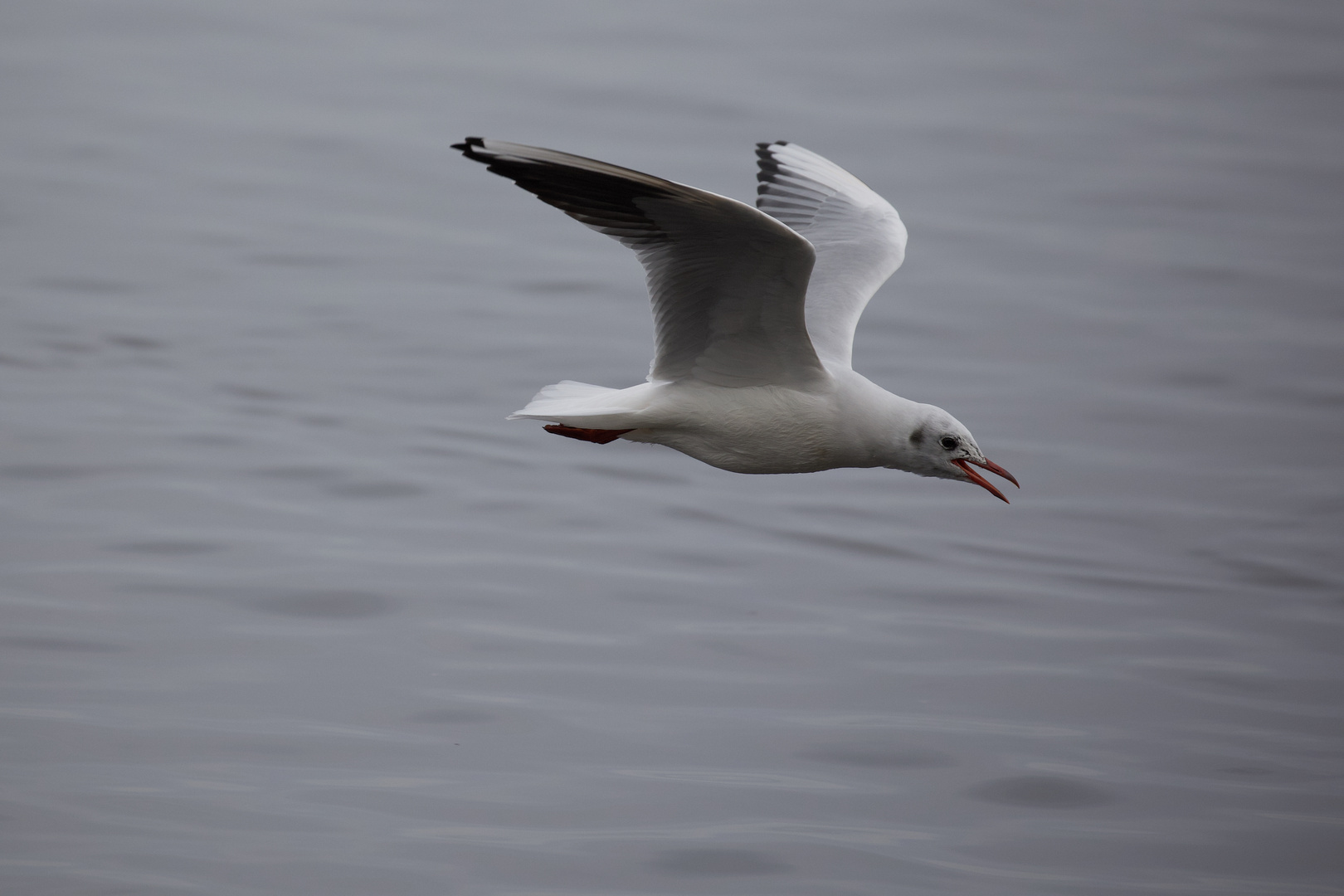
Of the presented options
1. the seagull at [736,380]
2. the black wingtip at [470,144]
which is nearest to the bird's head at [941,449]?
the seagull at [736,380]

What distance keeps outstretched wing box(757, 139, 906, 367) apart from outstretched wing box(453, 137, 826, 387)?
897 millimetres

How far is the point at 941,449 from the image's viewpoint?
6.47 meters

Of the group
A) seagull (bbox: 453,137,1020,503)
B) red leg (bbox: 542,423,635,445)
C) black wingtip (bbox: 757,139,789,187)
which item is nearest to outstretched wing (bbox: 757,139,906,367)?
black wingtip (bbox: 757,139,789,187)

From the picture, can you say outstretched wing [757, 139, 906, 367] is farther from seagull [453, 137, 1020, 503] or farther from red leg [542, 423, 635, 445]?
red leg [542, 423, 635, 445]

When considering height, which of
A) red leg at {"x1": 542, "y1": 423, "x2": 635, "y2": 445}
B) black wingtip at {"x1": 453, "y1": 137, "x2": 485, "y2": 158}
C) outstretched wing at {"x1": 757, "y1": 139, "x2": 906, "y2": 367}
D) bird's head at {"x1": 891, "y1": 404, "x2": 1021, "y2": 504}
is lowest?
red leg at {"x1": 542, "y1": 423, "x2": 635, "y2": 445}

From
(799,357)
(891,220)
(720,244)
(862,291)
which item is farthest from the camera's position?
(891,220)

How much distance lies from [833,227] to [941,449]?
2.05 m

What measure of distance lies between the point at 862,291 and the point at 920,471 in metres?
1.37

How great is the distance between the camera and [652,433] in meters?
6.56

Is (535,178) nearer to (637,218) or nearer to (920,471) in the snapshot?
(637,218)

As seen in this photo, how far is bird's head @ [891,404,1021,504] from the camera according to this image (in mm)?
6430

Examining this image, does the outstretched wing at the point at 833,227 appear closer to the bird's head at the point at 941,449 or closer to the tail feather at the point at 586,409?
the bird's head at the point at 941,449

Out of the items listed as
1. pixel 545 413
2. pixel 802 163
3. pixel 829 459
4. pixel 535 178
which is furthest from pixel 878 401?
pixel 802 163

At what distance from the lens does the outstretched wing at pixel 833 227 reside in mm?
7496
